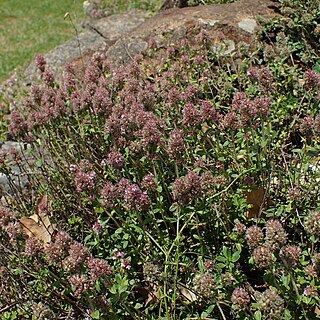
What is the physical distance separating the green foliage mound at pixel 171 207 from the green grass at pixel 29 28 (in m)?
5.91

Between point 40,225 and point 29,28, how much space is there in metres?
10.3

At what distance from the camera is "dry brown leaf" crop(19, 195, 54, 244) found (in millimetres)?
2871

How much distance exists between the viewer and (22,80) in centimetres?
637

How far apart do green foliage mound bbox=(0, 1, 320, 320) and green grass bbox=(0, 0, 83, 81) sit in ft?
19.4

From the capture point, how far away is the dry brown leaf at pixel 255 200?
2453 mm

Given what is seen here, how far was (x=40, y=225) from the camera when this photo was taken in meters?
2.93

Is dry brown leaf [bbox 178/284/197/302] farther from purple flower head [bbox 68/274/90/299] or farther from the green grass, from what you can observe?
the green grass

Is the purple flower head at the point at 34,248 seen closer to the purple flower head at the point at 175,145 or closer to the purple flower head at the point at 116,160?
the purple flower head at the point at 116,160

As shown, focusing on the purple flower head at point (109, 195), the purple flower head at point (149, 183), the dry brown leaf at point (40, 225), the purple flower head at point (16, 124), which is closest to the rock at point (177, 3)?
the purple flower head at point (16, 124)

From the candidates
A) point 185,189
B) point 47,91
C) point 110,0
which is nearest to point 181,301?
point 185,189

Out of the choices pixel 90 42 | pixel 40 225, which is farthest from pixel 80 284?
pixel 90 42

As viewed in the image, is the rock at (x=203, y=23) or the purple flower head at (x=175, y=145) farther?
the rock at (x=203, y=23)

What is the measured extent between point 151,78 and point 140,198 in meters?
1.59

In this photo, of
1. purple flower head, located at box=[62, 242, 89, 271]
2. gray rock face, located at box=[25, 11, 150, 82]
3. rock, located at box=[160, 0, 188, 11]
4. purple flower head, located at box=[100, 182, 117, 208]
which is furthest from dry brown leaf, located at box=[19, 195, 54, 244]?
rock, located at box=[160, 0, 188, 11]
